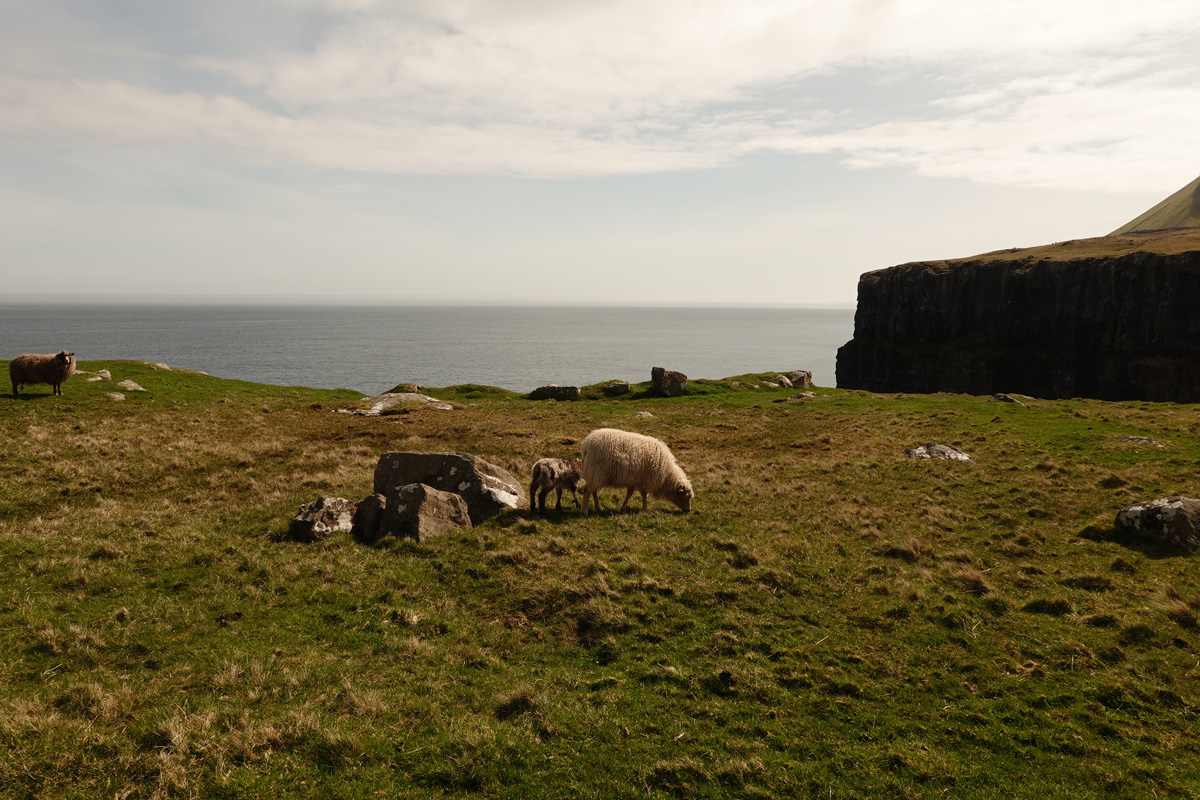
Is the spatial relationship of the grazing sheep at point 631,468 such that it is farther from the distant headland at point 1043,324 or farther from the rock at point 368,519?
the distant headland at point 1043,324

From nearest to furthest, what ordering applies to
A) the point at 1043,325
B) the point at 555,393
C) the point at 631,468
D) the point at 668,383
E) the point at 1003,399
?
the point at 631,468 → the point at 1003,399 → the point at 555,393 → the point at 668,383 → the point at 1043,325

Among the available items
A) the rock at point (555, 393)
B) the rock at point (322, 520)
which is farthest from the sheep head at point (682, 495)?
the rock at point (555, 393)

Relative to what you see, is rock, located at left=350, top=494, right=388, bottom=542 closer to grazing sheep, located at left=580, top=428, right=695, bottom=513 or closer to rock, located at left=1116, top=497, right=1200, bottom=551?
grazing sheep, located at left=580, top=428, right=695, bottom=513

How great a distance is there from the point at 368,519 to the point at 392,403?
2983 centimetres

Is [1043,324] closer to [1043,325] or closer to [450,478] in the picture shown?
[1043,325]

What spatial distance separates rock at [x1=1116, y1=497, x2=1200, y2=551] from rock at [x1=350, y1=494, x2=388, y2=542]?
21.1 m

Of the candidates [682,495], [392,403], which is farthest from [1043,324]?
[682,495]

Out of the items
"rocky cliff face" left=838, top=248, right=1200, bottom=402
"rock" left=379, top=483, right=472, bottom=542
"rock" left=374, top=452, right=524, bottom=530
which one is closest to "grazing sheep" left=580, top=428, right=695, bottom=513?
"rock" left=374, top=452, right=524, bottom=530

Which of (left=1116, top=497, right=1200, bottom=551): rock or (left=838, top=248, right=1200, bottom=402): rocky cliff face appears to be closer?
(left=1116, top=497, right=1200, bottom=551): rock

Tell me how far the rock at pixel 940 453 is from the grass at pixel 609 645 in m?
3.65

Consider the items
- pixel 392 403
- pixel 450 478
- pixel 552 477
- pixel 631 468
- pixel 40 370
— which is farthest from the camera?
pixel 392 403

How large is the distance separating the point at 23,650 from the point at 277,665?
4.49 m

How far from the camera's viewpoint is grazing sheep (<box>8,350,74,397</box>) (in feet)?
109

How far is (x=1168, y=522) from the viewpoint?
14.7 metres
